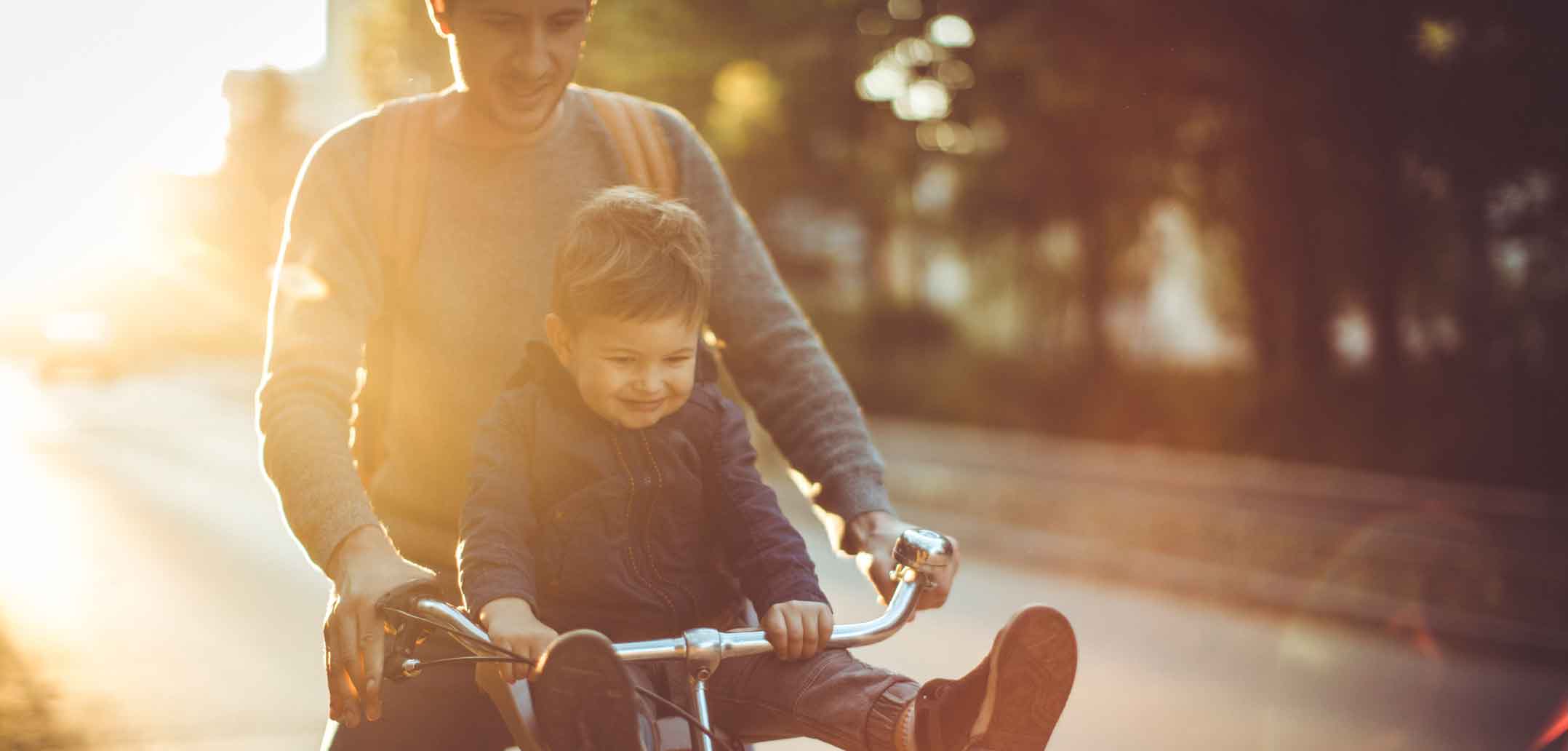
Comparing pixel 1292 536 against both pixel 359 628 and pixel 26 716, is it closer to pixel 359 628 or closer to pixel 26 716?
pixel 26 716

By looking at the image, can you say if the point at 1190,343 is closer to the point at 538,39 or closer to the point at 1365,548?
the point at 1365,548

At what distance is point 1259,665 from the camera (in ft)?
24.4

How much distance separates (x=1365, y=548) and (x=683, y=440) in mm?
8328

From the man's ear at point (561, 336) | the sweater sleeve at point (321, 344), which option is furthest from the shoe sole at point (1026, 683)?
the sweater sleeve at point (321, 344)

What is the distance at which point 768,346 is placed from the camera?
2412 millimetres

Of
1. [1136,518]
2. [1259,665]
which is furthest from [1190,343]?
[1259,665]

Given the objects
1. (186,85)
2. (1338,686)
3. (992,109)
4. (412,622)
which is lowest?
(1338,686)

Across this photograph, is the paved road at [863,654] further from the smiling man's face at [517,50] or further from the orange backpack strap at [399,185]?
the smiling man's face at [517,50]

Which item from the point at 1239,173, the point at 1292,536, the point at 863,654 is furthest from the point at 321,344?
the point at 1239,173

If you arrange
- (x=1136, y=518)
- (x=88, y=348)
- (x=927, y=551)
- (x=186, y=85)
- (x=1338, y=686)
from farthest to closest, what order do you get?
(x=88, y=348)
(x=1136, y=518)
(x=1338, y=686)
(x=186, y=85)
(x=927, y=551)

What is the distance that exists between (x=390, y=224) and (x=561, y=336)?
36 cm

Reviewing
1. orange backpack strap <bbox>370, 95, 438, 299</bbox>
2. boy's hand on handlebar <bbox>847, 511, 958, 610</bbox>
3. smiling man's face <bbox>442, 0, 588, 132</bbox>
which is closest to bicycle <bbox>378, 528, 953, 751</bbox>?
boy's hand on handlebar <bbox>847, 511, 958, 610</bbox>

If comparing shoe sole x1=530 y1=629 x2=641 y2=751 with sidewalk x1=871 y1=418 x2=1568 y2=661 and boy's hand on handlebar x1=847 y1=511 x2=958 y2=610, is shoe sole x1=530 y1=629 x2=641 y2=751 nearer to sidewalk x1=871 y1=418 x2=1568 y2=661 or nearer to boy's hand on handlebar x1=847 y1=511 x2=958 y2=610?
boy's hand on handlebar x1=847 y1=511 x2=958 y2=610

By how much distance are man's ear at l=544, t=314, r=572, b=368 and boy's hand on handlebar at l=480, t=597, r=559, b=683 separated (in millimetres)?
334
